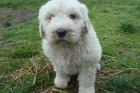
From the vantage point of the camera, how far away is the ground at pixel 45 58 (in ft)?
19.1

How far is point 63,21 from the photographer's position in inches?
188

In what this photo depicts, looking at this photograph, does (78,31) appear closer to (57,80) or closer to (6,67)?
(57,80)

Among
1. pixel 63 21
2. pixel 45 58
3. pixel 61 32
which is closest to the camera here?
pixel 61 32

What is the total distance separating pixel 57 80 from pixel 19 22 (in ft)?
20.1

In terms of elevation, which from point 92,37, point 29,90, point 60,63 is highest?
point 92,37

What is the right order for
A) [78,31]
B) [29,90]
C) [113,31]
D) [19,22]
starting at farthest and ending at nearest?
1. [19,22]
2. [113,31]
3. [29,90]
4. [78,31]

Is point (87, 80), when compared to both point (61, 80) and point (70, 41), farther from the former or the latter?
point (70, 41)

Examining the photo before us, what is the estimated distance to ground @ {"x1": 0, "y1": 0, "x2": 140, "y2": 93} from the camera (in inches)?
229

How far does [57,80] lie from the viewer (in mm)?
5625

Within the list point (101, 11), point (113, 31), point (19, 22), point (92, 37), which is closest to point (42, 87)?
point (92, 37)

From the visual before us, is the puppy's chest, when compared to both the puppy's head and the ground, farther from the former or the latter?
the ground

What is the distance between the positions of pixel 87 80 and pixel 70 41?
0.71 m

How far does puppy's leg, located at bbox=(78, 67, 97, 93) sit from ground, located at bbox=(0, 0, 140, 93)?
0.33 meters

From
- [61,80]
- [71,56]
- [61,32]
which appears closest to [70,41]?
[61,32]
